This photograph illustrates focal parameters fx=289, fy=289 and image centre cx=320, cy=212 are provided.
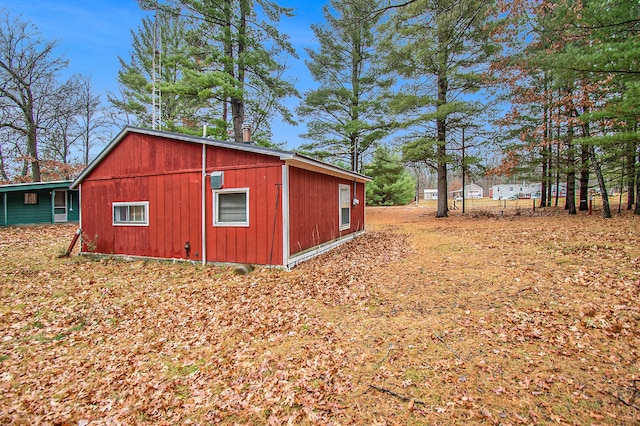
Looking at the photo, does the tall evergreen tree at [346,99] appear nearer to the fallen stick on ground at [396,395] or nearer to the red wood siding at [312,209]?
the red wood siding at [312,209]

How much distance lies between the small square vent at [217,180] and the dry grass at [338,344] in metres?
2.23

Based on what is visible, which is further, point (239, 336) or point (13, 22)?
point (13, 22)

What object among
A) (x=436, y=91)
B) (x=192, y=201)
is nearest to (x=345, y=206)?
(x=192, y=201)

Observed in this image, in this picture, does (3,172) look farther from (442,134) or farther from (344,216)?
(442,134)

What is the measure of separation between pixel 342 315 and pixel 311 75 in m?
18.4

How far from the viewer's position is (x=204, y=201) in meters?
7.64

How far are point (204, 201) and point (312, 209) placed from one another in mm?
2976

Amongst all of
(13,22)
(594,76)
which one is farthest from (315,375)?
(13,22)

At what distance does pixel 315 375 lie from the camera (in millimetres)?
3104

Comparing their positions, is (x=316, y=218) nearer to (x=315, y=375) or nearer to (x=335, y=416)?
(x=315, y=375)

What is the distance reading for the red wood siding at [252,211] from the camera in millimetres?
6980

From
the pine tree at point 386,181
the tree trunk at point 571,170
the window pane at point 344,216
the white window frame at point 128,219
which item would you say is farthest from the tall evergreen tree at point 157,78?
the tree trunk at point 571,170

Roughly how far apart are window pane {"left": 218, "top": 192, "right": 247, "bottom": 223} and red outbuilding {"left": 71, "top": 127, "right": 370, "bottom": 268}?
0.08ft

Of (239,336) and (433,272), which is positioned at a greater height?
(433,272)
